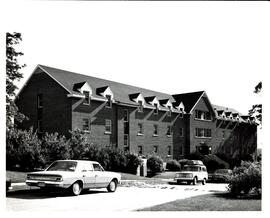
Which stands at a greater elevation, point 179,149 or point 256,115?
point 256,115

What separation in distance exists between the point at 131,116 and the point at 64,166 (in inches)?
599

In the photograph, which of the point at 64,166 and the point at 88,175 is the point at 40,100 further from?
the point at 88,175

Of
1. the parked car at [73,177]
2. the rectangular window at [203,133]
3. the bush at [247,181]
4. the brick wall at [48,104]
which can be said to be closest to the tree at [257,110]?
the bush at [247,181]

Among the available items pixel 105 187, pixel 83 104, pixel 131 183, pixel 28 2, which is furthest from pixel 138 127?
pixel 28 2

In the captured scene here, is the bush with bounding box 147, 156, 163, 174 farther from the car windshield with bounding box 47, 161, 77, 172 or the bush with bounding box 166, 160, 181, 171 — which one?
the car windshield with bounding box 47, 161, 77, 172

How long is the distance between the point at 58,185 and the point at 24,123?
9.01 m

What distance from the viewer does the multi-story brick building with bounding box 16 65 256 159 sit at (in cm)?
1888

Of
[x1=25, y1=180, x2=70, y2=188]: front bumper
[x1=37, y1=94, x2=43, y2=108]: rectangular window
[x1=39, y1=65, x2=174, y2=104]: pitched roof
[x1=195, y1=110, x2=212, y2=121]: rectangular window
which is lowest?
[x1=25, y1=180, x2=70, y2=188]: front bumper

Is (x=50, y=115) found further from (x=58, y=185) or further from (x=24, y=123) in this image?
(x=58, y=185)

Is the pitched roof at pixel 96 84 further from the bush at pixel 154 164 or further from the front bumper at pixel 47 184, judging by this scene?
the front bumper at pixel 47 184

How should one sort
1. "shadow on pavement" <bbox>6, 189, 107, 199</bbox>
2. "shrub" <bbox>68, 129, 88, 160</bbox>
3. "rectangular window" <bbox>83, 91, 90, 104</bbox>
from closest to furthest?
1. "shadow on pavement" <bbox>6, 189, 107, 199</bbox>
2. "shrub" <bbox>68, 129, 88, 160</bbox>
3. "rectangular window" <bbox>83, 91, 90, 104</bbox>

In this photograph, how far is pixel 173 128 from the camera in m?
29.2

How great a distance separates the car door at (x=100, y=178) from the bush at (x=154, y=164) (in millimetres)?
10458

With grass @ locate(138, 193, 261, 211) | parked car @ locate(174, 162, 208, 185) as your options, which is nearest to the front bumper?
grass @ locate(138, 193, 261, 211)
